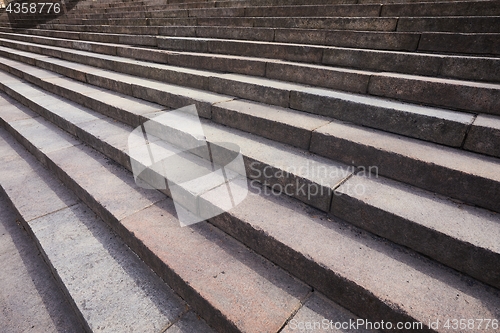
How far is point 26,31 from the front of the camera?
36.8ft

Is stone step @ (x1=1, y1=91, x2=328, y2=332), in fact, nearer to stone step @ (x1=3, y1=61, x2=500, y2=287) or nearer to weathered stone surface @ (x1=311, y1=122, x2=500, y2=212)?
stone step @ (x1=3, y1=61, x2=500, y2=287)

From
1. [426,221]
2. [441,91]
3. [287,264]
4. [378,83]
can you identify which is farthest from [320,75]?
[287,264]

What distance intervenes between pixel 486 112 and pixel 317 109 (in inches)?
56.1

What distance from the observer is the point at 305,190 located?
212 cm

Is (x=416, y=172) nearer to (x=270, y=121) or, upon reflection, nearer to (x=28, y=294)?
(x=270, y=121)

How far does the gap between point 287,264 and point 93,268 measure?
150 centimetres

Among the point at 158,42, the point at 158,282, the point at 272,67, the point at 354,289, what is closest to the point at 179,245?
the point at 158,282

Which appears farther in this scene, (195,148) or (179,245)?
(195,148)

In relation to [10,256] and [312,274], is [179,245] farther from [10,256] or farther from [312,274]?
[10,256]

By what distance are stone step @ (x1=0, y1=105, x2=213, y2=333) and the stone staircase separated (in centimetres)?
1

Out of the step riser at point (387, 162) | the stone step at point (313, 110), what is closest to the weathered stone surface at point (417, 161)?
the step riser at point (387, 162)

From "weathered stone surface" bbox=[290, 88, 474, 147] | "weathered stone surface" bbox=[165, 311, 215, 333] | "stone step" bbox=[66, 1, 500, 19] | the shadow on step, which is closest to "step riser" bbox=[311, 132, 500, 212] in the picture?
"weathered stone surface" bbox=[290, 88, 474, 147]

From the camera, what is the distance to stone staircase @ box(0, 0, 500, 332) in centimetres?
159

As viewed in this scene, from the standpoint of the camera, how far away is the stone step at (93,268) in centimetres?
176
